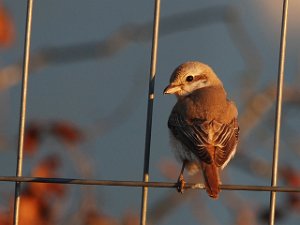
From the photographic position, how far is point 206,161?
5.21 metres

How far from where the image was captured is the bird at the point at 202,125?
5228 mm

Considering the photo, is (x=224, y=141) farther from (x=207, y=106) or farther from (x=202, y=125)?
(x=207, y=106)

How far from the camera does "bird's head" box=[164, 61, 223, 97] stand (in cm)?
594

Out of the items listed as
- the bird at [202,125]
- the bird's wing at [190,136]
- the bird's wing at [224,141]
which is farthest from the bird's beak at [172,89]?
the bird's wing at [224,141]

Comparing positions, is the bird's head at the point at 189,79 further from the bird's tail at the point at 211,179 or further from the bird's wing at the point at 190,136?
Result: the bird's tail at the point at 211,179

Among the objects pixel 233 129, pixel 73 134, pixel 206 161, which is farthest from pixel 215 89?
pixel 73 134

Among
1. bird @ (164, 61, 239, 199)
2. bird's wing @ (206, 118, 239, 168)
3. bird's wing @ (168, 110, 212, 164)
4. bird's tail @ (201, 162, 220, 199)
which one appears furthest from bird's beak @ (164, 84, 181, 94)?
bird's tail @ (201, 162, 220, 199)

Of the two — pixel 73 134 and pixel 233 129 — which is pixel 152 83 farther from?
pixel 73 134

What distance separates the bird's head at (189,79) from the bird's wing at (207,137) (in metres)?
0.31

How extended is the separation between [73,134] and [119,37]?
30.9 inches

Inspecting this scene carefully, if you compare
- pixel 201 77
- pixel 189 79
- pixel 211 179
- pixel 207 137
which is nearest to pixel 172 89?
pixel 189 79

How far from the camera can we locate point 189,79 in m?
6.02

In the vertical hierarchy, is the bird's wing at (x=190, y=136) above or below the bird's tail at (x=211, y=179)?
above

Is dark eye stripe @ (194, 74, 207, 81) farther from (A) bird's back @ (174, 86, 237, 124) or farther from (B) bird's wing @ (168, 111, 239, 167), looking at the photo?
(B) bird's wing @ (168, 111, 239, 167)
